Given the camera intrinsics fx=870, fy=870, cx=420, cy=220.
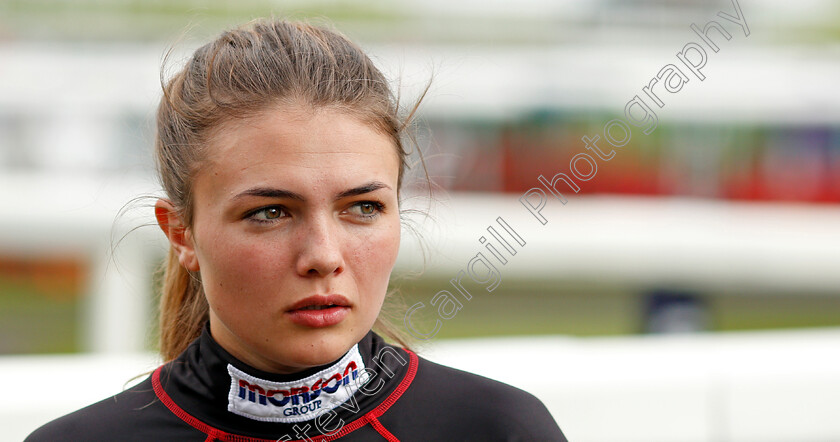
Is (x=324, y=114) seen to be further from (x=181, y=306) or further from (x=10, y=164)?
(x=10, y=164)

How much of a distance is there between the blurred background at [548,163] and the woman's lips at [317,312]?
737cm

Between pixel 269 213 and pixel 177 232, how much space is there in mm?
287

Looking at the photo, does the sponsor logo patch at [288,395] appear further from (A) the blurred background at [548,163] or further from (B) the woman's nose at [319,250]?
(A) the blurred background at [548,163]

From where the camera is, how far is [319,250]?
4.66 ft

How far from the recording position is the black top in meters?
1.56

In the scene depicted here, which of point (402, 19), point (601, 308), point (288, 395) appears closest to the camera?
point (288, 395)

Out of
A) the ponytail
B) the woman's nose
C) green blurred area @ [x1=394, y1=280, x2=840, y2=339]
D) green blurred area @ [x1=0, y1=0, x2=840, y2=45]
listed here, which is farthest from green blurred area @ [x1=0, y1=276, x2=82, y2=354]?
the woman's nose

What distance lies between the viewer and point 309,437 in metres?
1.56

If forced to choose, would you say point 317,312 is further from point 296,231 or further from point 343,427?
point 343,427

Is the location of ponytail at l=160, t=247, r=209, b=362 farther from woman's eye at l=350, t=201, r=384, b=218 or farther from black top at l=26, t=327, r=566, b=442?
woman's eye at l=350, t=201, r=384, b=218

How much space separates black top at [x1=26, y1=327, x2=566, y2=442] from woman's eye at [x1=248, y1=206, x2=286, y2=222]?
0.30 meters

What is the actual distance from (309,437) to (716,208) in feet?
41.5

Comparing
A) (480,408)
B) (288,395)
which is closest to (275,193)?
(288,395)

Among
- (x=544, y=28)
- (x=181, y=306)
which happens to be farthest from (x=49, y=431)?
(x=544, y=28)
